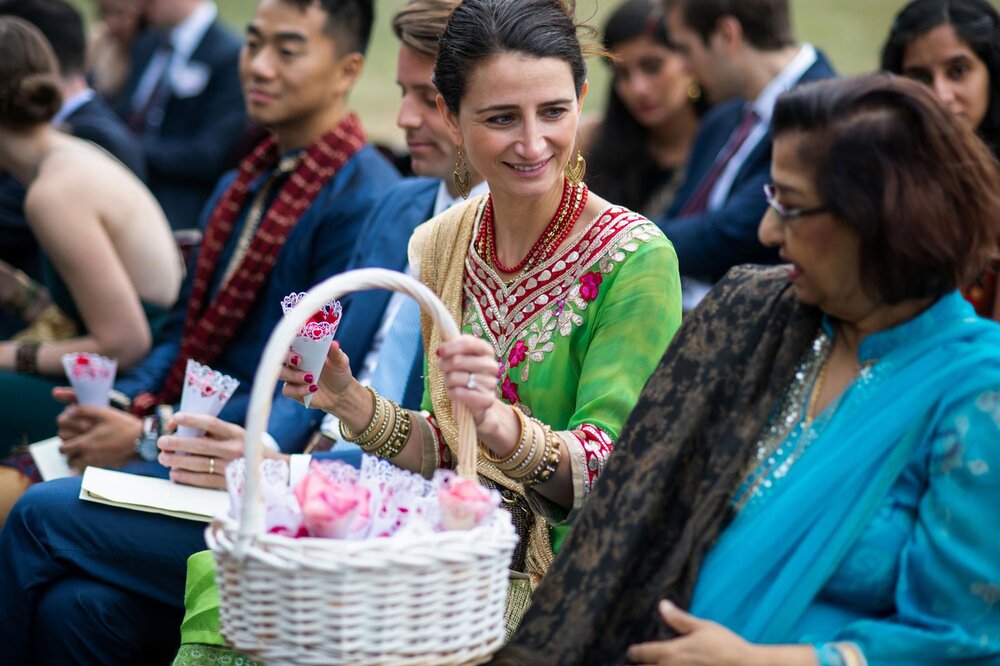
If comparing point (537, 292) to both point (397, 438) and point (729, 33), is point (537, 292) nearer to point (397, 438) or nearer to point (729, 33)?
point (397, 438)

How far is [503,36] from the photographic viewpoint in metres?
2.52

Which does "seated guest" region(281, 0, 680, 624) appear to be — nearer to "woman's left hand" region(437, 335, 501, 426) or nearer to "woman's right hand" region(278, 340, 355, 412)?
"woman's right hand" region(278, 340, 355, 412)

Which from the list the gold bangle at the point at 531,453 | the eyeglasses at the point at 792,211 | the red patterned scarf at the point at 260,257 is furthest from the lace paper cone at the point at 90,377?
the eyeglasses at the point at 792,211

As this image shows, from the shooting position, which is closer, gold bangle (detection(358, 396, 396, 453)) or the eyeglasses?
the eyeglasses

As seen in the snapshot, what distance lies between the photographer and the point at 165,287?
14.8 feet

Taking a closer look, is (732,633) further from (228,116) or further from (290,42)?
(228,116)

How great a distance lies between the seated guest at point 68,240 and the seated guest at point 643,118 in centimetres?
229

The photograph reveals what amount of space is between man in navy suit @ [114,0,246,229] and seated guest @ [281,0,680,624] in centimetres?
490

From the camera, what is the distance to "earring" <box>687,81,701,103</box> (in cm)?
605

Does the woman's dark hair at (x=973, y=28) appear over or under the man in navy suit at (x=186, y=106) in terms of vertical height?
over

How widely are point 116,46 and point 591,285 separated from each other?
7.50 metres

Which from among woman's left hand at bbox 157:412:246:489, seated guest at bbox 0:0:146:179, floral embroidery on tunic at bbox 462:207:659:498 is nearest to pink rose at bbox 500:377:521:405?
floral embroidery on tunic at bbox 462:207:659:498

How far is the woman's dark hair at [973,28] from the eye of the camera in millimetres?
3688

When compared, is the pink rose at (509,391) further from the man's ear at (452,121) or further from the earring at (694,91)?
the earring at (694,91)
